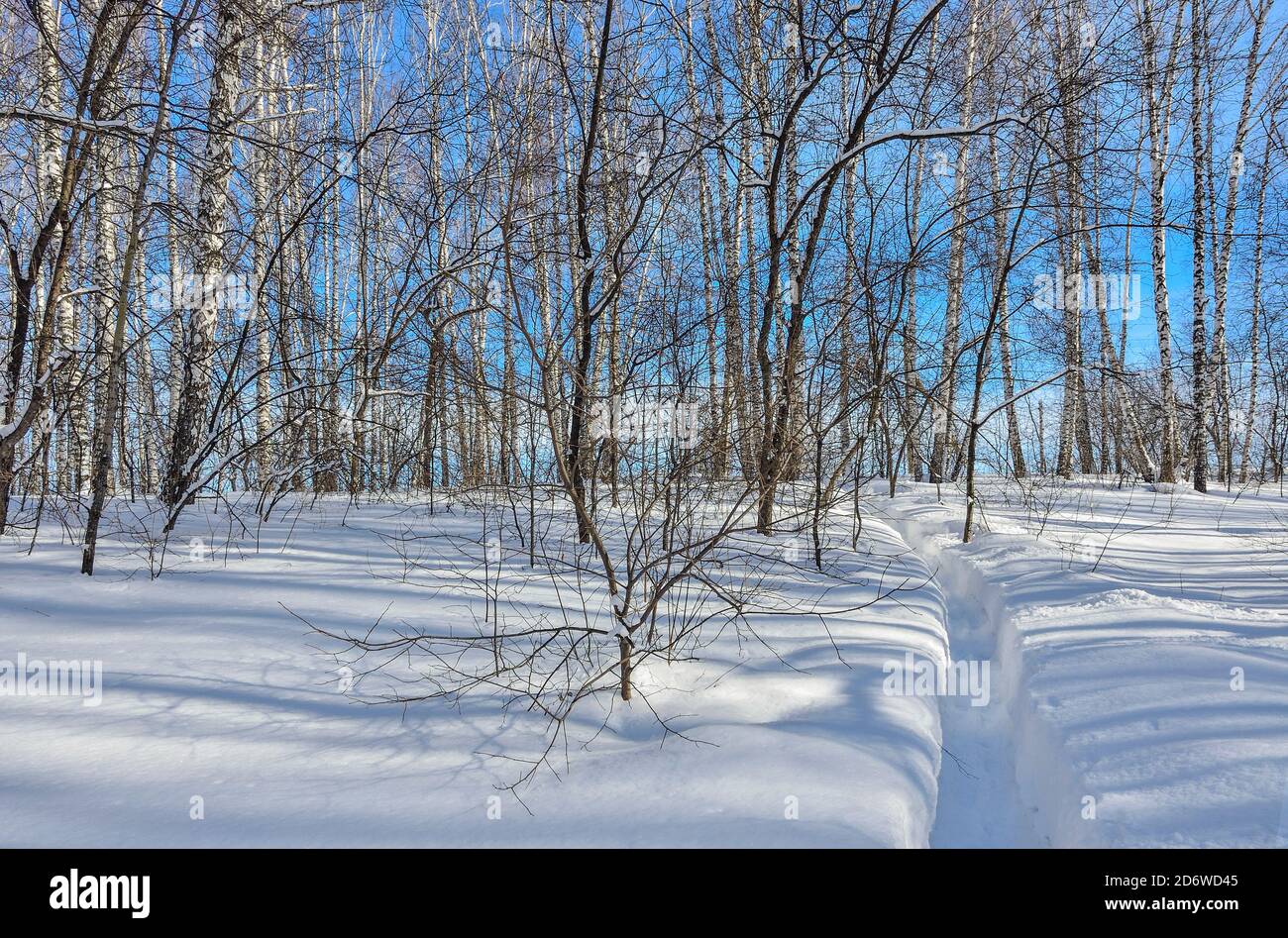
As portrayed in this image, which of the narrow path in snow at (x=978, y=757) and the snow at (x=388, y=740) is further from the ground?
the snow at (x=388, y=740)

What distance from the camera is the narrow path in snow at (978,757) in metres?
2.72

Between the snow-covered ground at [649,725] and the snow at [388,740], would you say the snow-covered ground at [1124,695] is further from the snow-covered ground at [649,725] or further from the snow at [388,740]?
the snow at [388,740]

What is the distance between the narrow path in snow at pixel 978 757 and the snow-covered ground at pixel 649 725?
17 millimetres

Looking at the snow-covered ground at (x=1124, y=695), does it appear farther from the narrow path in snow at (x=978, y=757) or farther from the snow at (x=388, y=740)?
the snow at (x=388, y=740)

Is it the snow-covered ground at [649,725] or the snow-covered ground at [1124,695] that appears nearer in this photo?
the snow-covered ground at [649,725]

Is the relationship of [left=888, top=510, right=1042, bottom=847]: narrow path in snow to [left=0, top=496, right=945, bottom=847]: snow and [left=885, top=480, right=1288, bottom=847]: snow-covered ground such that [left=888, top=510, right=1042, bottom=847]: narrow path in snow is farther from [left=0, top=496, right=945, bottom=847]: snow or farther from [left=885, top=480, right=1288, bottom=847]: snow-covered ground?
[left=0, top=496, right=945, bottom=847]: snow

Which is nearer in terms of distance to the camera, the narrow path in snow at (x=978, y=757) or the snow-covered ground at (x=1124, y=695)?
the snow-covered ground at (x=1124, y=695)

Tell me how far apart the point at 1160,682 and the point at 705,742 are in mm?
2138

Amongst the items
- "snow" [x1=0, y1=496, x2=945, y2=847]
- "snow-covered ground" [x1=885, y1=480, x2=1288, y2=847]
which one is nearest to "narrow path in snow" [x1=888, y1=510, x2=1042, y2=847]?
"snow-covered ground" [x1=885, y1=480, x2=1288, y2=847]

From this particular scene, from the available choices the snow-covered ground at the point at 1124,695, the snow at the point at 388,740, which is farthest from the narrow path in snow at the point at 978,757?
the snow at the point at 388,740

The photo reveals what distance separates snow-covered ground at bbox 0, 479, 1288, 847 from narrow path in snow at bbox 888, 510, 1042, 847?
17 mm
